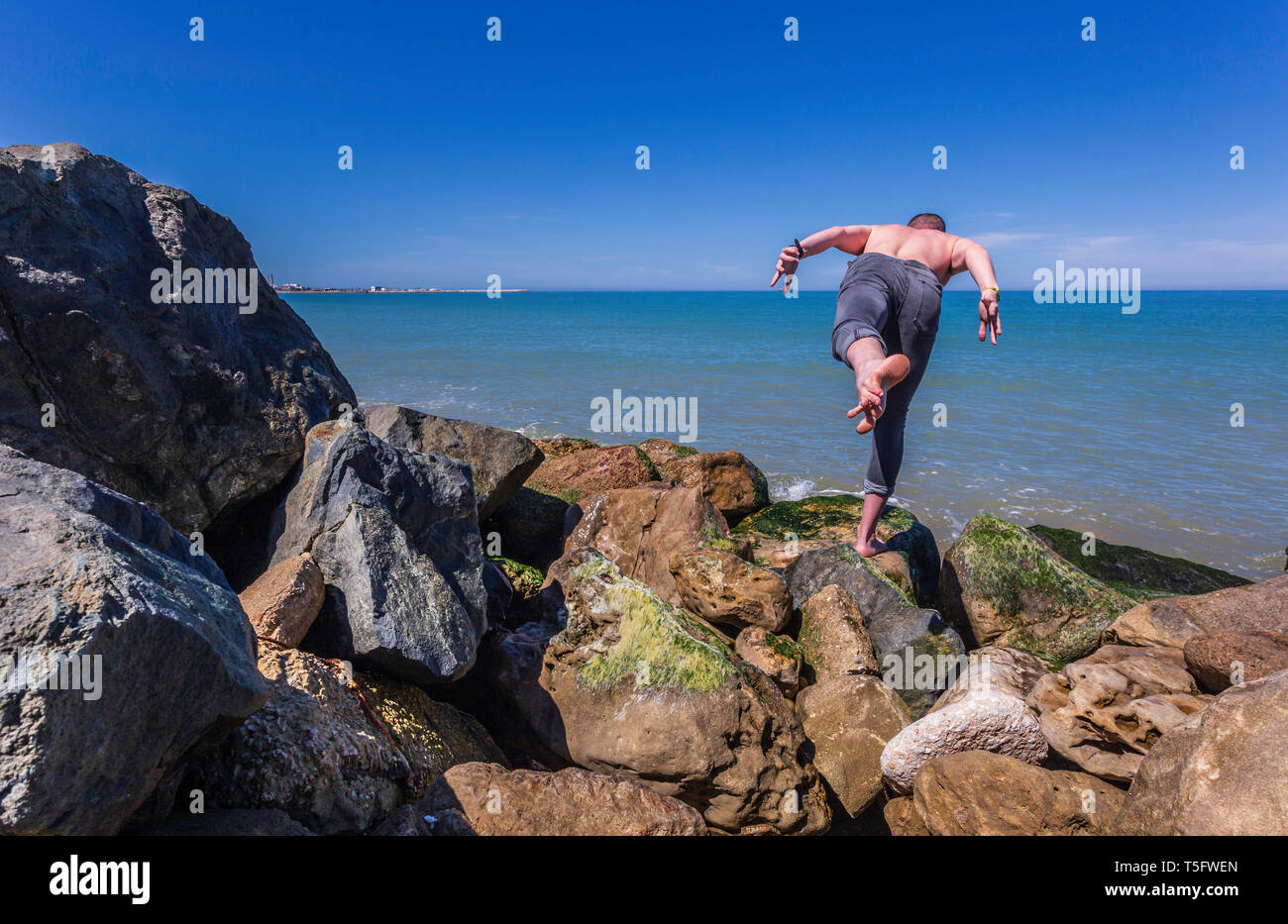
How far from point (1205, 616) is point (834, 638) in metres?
2.51

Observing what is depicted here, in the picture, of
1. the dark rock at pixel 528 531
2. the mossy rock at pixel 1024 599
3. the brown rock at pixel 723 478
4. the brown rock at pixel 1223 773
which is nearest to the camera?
the brown rock at pixel 1223 773

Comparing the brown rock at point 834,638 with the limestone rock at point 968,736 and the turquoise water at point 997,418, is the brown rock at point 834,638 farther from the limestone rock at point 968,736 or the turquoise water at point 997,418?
the turquoise water at point 997,418

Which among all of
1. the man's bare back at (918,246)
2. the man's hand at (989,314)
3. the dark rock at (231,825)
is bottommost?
the dark rock at (231,825)

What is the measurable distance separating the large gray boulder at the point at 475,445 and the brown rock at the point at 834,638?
2.77 meters

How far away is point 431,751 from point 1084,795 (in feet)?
10.4

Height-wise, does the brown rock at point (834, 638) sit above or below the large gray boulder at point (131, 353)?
below

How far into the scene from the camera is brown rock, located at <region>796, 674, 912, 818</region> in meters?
4.08

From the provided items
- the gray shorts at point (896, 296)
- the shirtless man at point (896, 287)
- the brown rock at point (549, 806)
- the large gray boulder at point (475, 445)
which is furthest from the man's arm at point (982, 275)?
the large gray boulder at point (475, 445)

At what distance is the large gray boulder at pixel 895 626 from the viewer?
4.62m

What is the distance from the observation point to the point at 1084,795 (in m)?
3.35

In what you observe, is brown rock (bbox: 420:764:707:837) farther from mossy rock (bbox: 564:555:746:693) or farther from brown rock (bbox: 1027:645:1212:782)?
brown rock (bbox: 1027:645:1212:782)

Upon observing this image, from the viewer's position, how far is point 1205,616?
15.9ft

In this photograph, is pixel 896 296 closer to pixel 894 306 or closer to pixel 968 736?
pixel 894 306

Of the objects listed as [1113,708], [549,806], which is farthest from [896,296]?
[549,806]
